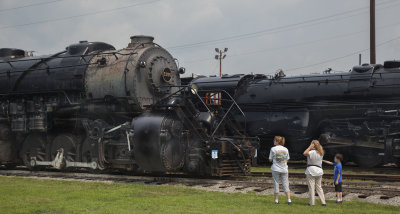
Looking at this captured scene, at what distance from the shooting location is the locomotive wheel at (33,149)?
58.7 feet

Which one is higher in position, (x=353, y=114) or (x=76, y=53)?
(x=76, y=53)

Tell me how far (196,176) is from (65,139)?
4.83 meters

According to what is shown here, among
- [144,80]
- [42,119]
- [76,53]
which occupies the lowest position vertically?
[42,119]

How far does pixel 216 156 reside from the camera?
Result: 556 inches

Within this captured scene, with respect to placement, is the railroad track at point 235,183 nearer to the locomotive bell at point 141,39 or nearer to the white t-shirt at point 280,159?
the white t-shirt at point 280,159

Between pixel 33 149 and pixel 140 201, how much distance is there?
882 cm

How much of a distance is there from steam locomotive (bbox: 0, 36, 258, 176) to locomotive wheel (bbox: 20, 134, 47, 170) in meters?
0.04

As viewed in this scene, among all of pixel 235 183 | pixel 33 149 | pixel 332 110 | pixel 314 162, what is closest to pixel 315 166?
pixel 314 162

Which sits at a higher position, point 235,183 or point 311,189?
point 311,189

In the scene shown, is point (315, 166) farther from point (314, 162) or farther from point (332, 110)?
point (332, 110)

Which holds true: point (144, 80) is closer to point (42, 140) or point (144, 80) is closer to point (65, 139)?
point (65, 139)

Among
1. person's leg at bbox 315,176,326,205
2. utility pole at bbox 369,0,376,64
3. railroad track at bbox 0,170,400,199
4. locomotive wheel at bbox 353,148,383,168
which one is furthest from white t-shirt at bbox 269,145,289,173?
utility pole at bbox 369,0,376,64

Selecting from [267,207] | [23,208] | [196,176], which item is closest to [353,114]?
[196,176]

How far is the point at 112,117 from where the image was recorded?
16281 millimetres
